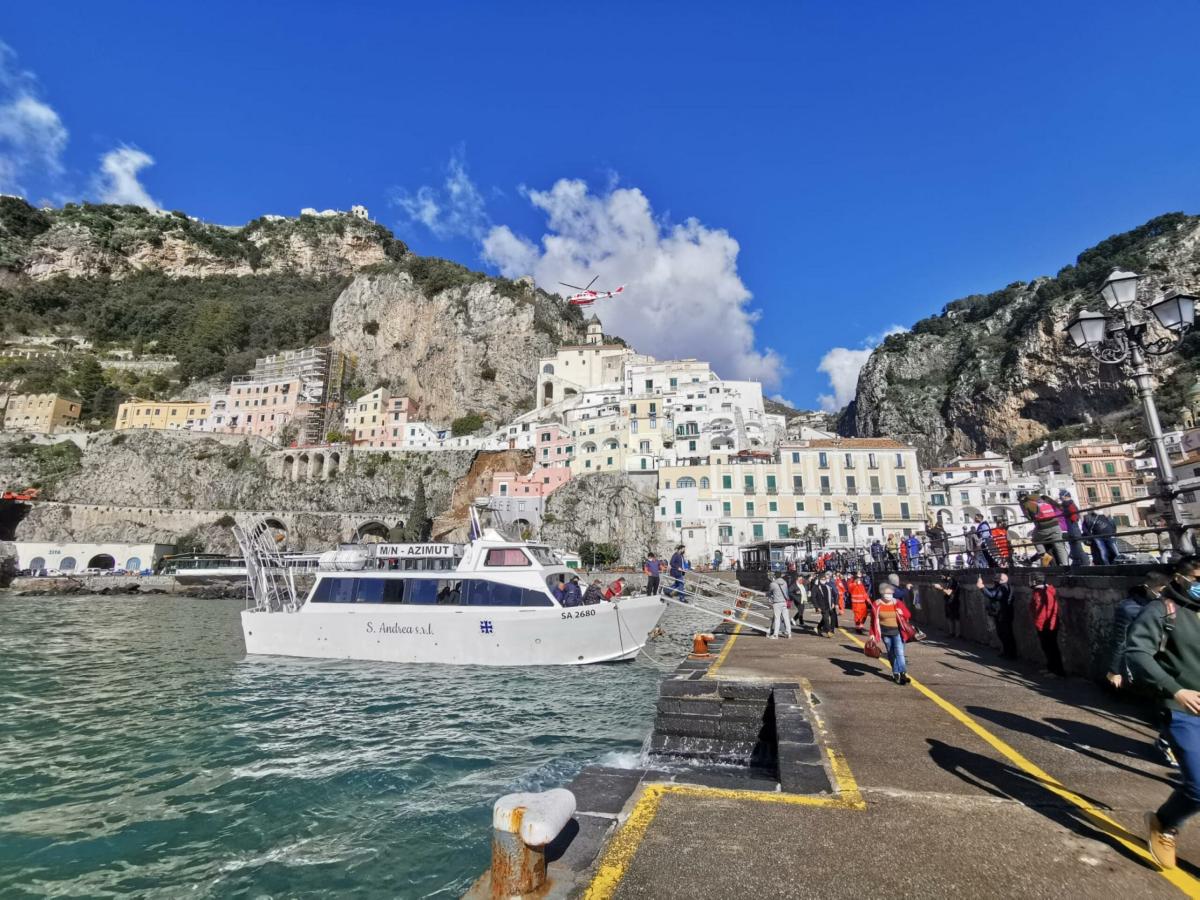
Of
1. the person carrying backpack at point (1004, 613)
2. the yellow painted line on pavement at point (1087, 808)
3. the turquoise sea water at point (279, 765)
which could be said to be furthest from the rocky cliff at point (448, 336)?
the yellow painted line on pavement at point (1087, 808)

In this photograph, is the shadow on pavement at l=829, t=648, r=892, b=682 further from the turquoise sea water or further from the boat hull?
the boat hull

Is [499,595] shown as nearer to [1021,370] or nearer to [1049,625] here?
[1049,625]

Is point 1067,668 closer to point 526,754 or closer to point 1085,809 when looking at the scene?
point 1085,809

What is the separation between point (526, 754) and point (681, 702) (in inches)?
110

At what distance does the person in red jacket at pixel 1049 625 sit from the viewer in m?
8.59

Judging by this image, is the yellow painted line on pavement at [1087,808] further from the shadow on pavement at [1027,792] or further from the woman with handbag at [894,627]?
the woman with handbag at [894,627]

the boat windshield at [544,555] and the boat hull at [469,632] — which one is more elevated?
the boat windshield at [544,555]

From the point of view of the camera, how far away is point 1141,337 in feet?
24.3

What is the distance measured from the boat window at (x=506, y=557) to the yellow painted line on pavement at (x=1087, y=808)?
10.8 meters

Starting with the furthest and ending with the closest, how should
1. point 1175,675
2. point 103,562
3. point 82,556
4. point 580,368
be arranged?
point 580,368
point 103,562
point 82,556
point 1175,675

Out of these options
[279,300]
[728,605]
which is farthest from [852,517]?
[279,300]

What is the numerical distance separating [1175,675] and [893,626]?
189 inches

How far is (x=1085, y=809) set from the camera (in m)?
3.88

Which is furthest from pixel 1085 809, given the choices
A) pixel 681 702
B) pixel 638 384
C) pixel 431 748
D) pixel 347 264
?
pixel 347 264
